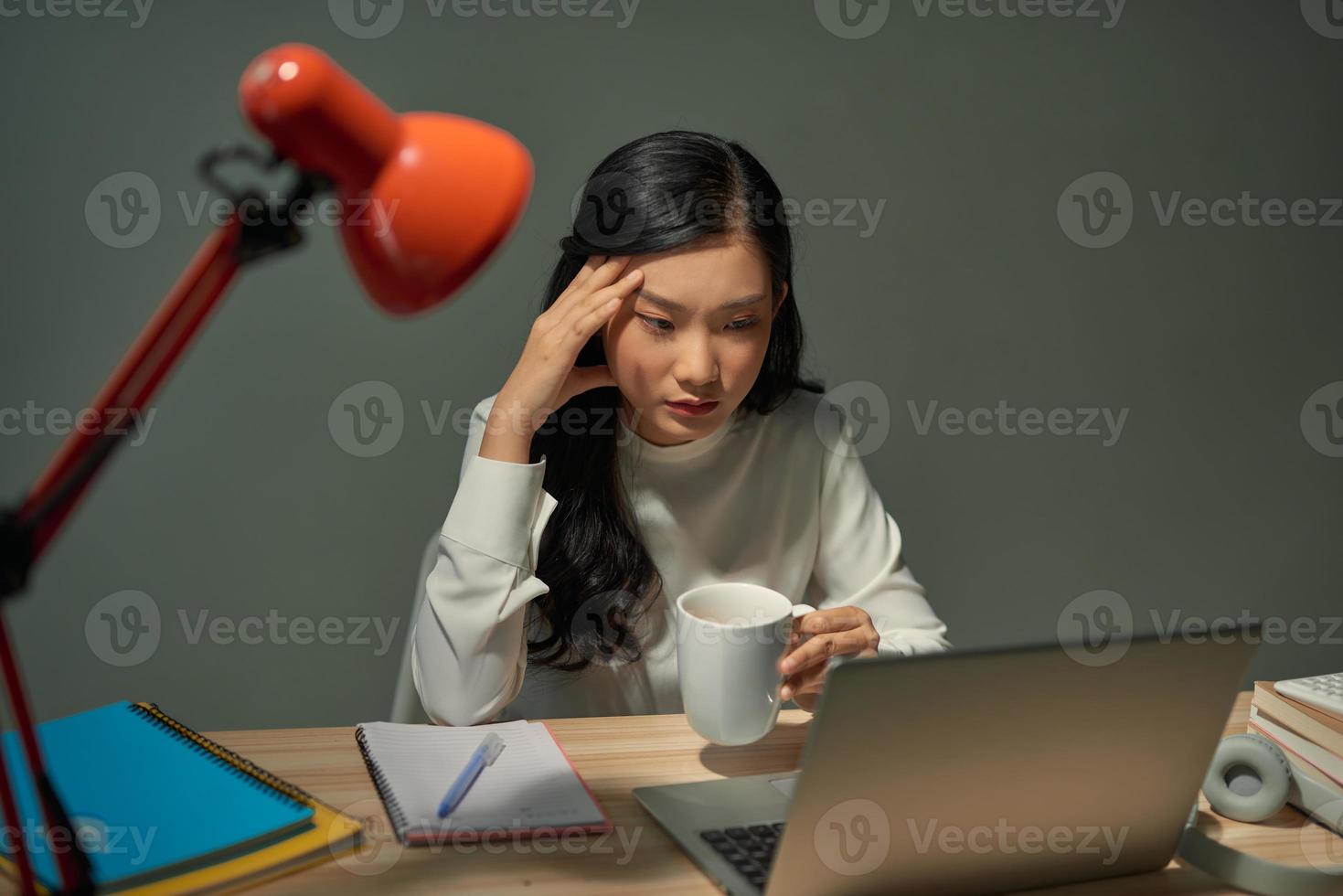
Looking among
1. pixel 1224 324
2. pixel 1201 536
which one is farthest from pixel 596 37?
pixel 1201 536

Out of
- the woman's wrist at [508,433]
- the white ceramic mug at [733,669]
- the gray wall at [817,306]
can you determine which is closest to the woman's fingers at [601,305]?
the woman's wrist at [508,433]

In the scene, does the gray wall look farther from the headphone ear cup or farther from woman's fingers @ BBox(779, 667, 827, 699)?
the headphone ear cup

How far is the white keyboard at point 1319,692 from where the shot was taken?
102 centimetres

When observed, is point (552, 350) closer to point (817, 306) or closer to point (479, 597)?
point (479, 597)

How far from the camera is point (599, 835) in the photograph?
36.3 inches

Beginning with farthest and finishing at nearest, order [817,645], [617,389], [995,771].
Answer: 1. [617,389]
2. [817,645]
3. [995,771]

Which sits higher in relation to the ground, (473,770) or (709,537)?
(709,537)

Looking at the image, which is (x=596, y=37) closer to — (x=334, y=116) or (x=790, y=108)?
(x=790, y=108)

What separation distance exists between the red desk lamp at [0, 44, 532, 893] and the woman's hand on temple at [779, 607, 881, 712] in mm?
556

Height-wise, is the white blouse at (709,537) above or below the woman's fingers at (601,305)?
below

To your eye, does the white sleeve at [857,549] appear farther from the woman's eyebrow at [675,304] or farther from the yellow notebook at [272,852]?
the yellow notebook at [272,852]

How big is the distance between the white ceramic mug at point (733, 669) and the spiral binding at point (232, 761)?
1.09 ft

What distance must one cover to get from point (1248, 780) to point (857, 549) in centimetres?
64

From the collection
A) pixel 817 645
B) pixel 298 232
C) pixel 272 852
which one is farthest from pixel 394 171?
pixel 817 645
